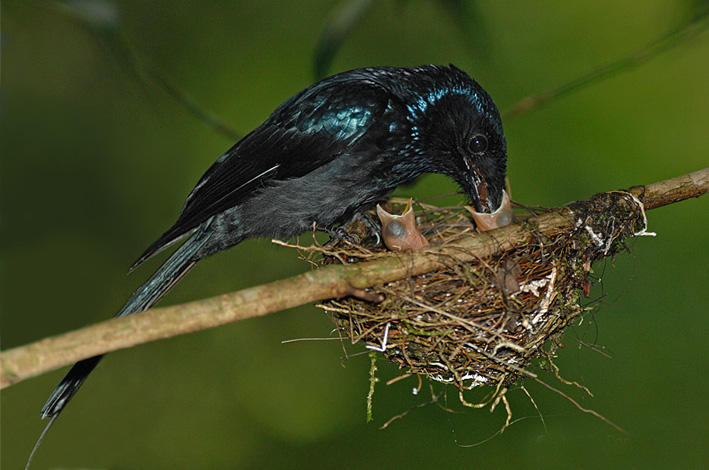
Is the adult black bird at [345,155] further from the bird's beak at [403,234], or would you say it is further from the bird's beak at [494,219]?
the bird's beak at [403,234]

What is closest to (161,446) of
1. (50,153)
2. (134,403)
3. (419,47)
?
(134,403)

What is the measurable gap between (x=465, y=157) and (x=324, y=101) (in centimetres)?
75

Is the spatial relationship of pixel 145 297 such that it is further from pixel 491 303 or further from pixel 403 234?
pixel 491 303

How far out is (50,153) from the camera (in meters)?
4.62

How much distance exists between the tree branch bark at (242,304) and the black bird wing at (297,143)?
2.72ft

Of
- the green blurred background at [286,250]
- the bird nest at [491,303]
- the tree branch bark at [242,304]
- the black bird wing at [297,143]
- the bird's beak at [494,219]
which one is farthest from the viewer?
the green blurred background at [286,250]

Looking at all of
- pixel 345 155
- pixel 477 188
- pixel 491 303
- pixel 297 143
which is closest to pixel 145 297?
pixel 297 143

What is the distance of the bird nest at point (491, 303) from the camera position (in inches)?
88.6

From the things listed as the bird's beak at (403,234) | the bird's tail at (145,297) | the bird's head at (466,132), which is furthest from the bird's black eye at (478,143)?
the bird's tail at (145,297)

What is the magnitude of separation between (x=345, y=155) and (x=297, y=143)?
24 cm

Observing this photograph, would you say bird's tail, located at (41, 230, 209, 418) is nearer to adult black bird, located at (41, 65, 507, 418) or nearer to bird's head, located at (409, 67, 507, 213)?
adult black bird, located at (41, 65, 507, 418)

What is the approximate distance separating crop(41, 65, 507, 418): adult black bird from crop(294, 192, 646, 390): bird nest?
1.41 feet

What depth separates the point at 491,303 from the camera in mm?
2320

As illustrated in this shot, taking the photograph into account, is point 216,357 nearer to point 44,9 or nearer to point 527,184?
point 527,184
